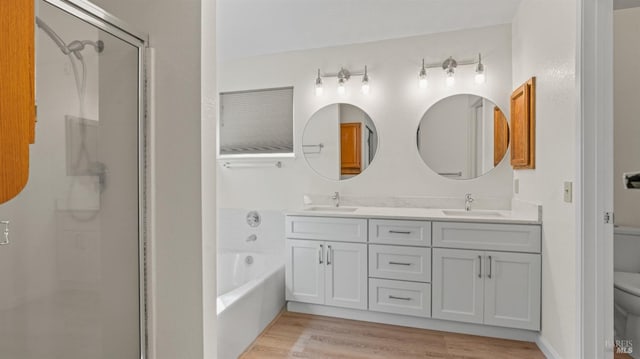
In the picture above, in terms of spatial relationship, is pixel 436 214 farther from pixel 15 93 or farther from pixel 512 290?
pixel 15 93

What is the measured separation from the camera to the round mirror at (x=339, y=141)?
294cm

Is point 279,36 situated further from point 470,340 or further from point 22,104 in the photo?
point 470,340

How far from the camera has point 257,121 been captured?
323 centimetres

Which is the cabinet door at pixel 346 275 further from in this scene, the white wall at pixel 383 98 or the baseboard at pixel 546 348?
the baseboard at pixel 546 348

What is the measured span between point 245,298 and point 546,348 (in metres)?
1.95


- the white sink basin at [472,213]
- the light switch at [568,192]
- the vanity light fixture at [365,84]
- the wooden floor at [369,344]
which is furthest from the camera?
the vanity light fixture at [365,84]

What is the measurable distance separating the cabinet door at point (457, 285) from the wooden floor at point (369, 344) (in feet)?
0.56

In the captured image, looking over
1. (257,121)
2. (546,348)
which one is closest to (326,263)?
(546,348)

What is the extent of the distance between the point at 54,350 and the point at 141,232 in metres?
0.47

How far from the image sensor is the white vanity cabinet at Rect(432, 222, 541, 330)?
2.10 metres

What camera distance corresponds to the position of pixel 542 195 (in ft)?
6.67

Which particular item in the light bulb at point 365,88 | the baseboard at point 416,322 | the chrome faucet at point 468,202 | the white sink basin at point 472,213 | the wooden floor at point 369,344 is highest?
the light bulb at point 365,88

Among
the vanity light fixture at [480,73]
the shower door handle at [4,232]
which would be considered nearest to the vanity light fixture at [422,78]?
the vanity light fixture at [480,73]

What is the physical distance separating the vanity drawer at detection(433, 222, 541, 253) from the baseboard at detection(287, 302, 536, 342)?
59cm
